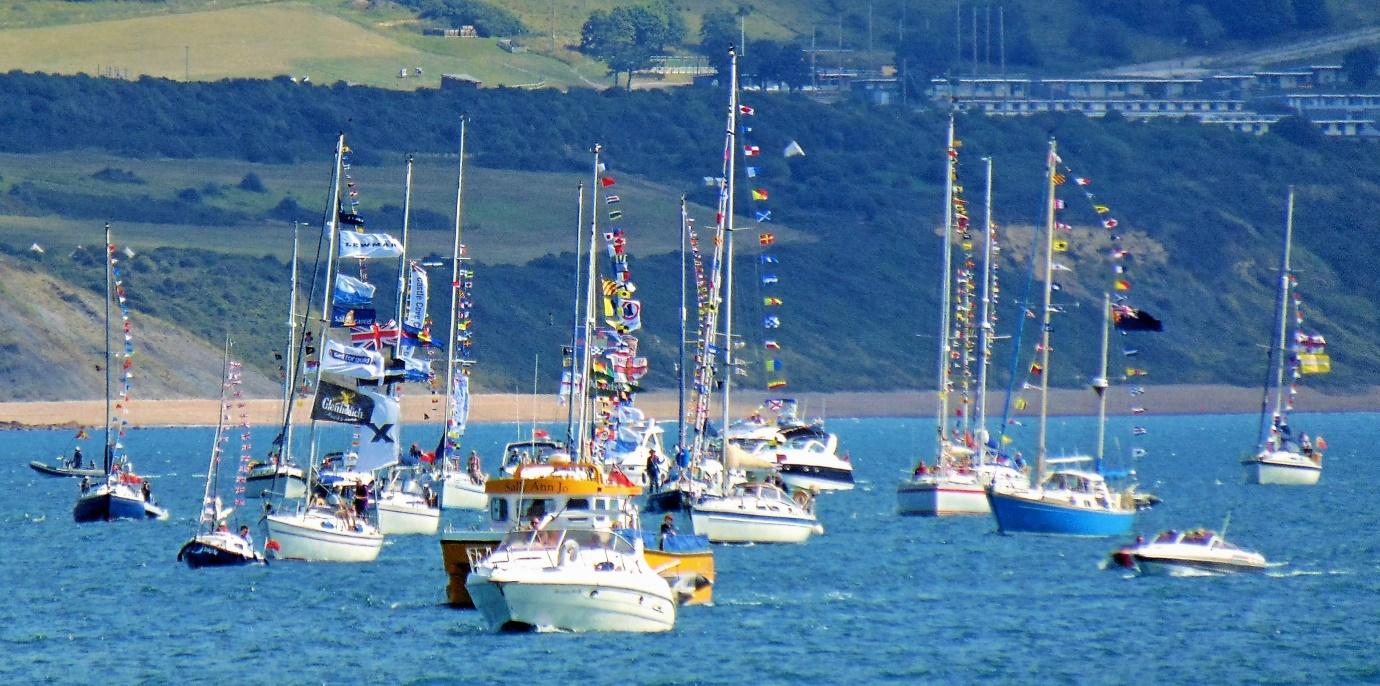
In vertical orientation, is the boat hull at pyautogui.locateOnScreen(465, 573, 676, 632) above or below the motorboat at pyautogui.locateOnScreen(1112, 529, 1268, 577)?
below

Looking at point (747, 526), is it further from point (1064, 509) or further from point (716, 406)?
point (716, 406)

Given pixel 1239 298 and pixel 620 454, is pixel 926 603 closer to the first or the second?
pixel 620 454

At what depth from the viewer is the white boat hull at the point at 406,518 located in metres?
67.1

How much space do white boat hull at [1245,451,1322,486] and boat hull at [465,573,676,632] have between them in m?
51.6

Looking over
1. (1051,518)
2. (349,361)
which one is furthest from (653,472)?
(349,361)

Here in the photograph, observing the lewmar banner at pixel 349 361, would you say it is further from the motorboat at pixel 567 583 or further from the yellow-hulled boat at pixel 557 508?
the motorboat at pixel 567 583

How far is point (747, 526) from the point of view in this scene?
6391cm

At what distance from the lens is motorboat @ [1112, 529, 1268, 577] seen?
5678 centimetres

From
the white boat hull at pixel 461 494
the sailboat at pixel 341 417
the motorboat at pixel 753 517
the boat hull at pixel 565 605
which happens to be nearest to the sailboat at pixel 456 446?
the white boat hull at pixel 461 494

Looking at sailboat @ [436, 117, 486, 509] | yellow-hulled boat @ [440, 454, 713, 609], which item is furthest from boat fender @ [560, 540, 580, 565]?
sailboat @ [436, 117, 486, 509]

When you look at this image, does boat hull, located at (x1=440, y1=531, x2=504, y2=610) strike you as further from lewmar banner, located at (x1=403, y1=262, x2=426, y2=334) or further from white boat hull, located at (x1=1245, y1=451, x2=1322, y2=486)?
white boat hull, located at (x1=1245, y1=451, x2=1322, y2=486)

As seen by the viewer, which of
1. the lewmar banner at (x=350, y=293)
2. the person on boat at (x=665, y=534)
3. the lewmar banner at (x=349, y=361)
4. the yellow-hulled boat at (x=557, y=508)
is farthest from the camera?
the lewmar banner at (x=350, y=293)

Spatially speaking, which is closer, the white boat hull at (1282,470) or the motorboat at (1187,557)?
the motorboat at (1187,557)

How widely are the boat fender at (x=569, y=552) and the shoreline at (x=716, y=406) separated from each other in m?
81.0
